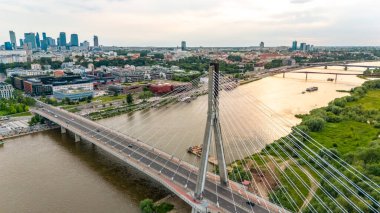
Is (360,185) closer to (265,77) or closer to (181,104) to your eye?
(181,104)

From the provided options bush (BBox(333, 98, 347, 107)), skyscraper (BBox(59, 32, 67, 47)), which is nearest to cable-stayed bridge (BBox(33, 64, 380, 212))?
bush (BBox(333, 98, 347, 107))

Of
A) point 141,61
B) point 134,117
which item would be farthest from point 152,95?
point 141,61

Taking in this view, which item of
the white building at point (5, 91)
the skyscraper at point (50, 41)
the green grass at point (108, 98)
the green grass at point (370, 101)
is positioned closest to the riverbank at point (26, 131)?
the green grass at point (108, 98)

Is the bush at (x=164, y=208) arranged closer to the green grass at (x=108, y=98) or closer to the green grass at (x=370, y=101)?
the green grass at (x=370, y=101)

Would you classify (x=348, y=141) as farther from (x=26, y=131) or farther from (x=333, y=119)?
(x=26, y=131)

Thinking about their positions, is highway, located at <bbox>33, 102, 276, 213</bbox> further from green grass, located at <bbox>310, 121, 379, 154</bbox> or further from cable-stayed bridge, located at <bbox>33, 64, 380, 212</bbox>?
green grass, located at <bbox>310, 121, 379, 154</bbox>
